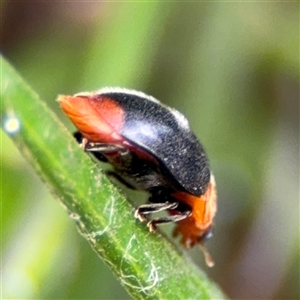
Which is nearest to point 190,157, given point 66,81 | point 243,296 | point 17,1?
point 66,81

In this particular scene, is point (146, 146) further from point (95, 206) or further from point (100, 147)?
point (95, 206)

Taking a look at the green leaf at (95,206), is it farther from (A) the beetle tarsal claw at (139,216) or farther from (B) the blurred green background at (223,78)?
(B) the blurred green background at (223,78)

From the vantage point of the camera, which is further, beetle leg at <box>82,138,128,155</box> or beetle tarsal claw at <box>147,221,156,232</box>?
beetle leg at <box>82,138,128,155</box>

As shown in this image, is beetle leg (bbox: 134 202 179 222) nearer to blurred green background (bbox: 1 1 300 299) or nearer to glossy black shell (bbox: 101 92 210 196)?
glossy black shell (bbox: 101 92 210 196)

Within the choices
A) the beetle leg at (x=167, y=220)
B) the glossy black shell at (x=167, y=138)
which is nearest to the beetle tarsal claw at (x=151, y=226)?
the beetle leg at (x=167, y=220)

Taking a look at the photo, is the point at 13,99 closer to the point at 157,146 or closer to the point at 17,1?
the point at 157,146

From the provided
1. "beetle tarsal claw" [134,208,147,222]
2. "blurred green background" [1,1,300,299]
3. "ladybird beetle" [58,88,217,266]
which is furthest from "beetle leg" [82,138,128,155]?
"blurred green background" [1,1,300,299]
